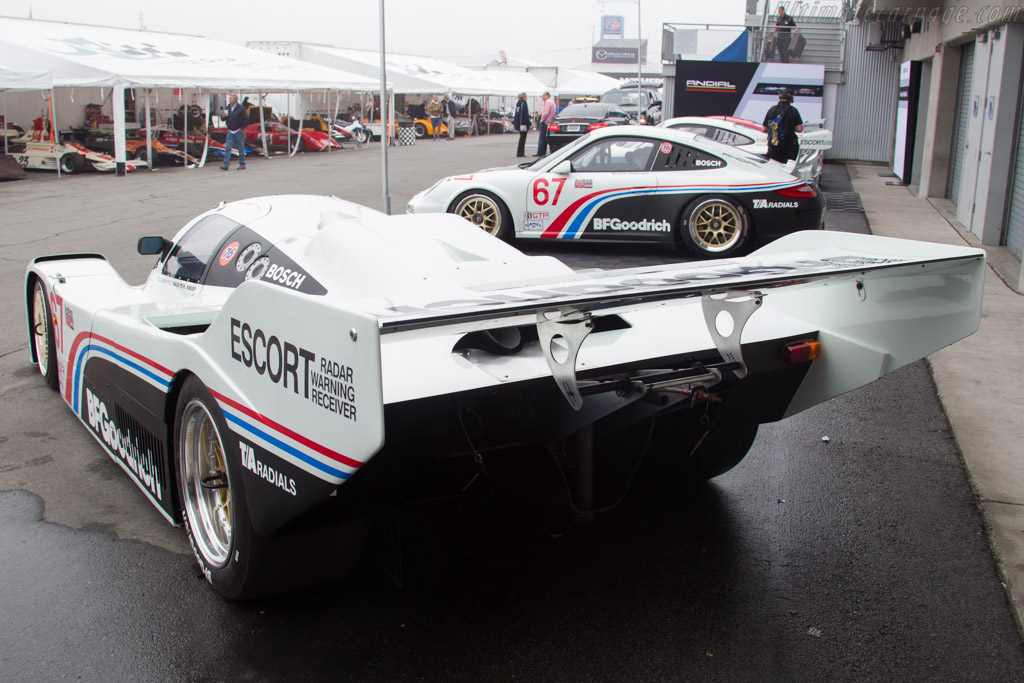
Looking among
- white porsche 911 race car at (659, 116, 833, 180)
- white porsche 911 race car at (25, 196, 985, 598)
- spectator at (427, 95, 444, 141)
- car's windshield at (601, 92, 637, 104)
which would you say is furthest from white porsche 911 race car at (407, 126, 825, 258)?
car's windshield at (601, 92, 637, 104)

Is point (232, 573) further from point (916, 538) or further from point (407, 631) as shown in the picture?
point (916, 538)

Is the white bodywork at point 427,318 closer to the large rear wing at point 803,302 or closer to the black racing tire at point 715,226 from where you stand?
the large rear wing at point 803,302

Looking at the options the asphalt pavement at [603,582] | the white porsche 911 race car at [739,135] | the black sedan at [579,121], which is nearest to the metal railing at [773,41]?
the black sedan at [579,121]

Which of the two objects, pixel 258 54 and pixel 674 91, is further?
pixel 258 54

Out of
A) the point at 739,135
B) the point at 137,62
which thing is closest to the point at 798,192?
the point at 739,135

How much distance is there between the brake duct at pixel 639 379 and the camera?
243 centimetres

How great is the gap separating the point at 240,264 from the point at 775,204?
705cm

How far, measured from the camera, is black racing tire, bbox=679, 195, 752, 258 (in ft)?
32.8

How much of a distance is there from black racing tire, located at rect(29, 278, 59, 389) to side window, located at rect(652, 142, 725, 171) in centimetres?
668

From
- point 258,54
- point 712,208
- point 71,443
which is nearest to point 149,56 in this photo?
point 258,54

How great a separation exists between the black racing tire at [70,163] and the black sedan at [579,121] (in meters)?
11.8

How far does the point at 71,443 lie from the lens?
15.6ft

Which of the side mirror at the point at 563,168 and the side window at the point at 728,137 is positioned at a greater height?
the side window at the point at 728,137

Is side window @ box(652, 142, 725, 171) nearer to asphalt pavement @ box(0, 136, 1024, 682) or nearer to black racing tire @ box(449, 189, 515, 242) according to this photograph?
black racing tire @ box(449, 189, 515, 242)
